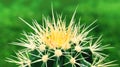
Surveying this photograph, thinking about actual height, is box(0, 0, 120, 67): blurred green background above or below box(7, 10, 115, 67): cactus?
above

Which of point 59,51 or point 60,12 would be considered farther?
point 60,12

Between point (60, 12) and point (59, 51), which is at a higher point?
point (60, 12)

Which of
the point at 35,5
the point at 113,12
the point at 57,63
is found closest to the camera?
the point at 57,63

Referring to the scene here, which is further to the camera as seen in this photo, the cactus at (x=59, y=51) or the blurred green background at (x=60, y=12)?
the blurred green background at (x=60, y=12)

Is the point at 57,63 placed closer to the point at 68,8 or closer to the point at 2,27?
the point at 2,27

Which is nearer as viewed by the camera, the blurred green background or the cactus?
the cactus

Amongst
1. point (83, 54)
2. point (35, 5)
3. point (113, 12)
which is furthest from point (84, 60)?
point (35, 5)

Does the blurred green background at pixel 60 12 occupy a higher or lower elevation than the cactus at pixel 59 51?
higher

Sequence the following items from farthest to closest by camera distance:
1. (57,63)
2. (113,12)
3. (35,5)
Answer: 1. (35,5)
2. (113,12)
3. (57,63)
